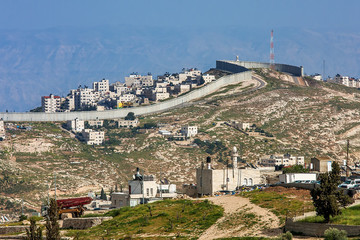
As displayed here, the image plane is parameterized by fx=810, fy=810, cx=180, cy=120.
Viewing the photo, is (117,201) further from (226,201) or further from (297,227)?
(297,227)

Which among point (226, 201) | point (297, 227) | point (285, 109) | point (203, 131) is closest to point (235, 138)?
point (203, 131)

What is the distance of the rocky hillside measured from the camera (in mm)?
123500

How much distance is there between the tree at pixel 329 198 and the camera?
3947 cm

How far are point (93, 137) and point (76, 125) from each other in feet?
32.1

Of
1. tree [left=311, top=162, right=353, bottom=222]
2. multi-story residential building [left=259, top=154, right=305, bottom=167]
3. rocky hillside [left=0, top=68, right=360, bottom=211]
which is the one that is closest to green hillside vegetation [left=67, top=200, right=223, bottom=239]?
tree [left=311, top=162, right=353, bottom=222]

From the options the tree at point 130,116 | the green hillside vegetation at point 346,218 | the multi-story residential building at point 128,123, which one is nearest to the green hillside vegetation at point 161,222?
the green hillside vegetation at point 346,218

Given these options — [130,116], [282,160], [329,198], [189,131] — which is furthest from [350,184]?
[130,116]

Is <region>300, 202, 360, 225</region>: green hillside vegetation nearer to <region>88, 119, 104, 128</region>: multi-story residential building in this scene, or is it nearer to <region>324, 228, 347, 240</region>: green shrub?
<region>324, 228, 347, 240</region>: green shrub

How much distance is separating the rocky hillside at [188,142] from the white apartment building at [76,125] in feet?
8.29

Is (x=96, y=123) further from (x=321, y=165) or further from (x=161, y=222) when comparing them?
(x=161, y=222)

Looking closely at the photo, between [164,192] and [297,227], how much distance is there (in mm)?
32208

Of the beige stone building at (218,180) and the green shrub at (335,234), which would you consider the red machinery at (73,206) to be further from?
the green shrub at (335,234)

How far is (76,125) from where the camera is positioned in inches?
6398

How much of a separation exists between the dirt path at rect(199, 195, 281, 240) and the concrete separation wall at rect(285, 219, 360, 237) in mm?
827
